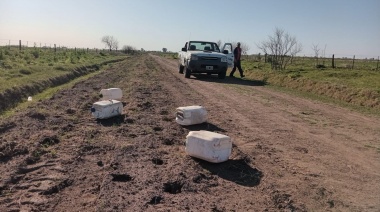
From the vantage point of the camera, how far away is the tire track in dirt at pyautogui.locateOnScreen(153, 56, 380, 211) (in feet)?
13.9

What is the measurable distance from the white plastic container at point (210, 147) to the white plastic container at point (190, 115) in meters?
1.84

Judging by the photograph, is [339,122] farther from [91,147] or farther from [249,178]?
[91,147]

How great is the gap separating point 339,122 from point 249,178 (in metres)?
4.71

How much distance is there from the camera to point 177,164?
16.5ft

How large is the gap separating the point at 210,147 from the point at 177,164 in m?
0.52

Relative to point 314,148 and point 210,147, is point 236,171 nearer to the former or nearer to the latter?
point 210,147

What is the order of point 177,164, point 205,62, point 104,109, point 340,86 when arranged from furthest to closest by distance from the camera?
point 205,62
point 340,86
point 104,109
point 177,164

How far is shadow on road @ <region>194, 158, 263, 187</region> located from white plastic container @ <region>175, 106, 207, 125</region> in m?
1.93

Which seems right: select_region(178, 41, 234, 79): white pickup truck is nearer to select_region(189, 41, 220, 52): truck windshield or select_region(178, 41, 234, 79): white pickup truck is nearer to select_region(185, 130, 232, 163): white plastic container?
select_region(189, 41, 220, 52): truck windshield

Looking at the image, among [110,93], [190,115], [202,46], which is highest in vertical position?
[202,46]

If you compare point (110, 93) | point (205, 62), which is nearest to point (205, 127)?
point (110, 93)

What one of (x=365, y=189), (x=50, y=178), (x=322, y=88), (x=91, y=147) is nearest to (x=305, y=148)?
(x=365, y=189)

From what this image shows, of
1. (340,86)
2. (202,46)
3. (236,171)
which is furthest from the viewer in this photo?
(202,46)

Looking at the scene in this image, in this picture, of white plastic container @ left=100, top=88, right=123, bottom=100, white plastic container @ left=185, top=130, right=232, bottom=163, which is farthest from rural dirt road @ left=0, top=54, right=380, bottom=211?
white plastic container @ left=100, top=88, right=123, bottom=100
